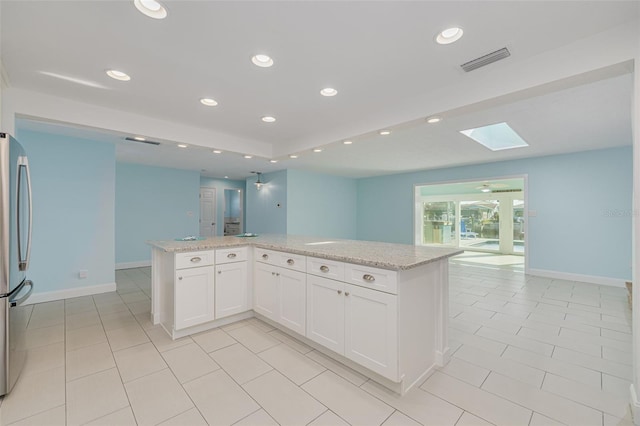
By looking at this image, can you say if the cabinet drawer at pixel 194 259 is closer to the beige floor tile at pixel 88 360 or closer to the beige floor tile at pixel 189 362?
the beige floor tile at pixel 189 362

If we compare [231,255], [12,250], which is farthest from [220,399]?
[12,250]

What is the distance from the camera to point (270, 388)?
192cm

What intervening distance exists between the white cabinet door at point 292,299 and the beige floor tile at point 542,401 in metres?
1.52

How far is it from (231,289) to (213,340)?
546mm

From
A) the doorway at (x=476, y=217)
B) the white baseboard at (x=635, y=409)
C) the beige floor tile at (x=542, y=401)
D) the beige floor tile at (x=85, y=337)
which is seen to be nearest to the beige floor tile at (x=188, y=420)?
the beige floor tile at (x=85, y=337)

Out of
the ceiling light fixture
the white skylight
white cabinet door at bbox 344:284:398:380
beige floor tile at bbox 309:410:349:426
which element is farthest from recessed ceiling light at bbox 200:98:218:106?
the ceiling light fixture

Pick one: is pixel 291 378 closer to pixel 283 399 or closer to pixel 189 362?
pixel 283 399

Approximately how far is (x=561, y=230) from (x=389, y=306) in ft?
17.8

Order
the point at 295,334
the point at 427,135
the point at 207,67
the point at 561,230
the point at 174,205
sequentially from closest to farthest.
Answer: the point at 207,67 < the point at 295,334 < the point at 427,135 < the point at 561,230 < the point at 174,205

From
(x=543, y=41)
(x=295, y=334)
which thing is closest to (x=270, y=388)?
(x=295, y=334)

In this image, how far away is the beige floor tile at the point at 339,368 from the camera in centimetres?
204

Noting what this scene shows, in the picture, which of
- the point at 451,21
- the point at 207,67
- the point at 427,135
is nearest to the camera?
the point at 451,21

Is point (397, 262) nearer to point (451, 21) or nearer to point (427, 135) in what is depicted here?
point (451, 21)

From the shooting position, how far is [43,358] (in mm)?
2303
